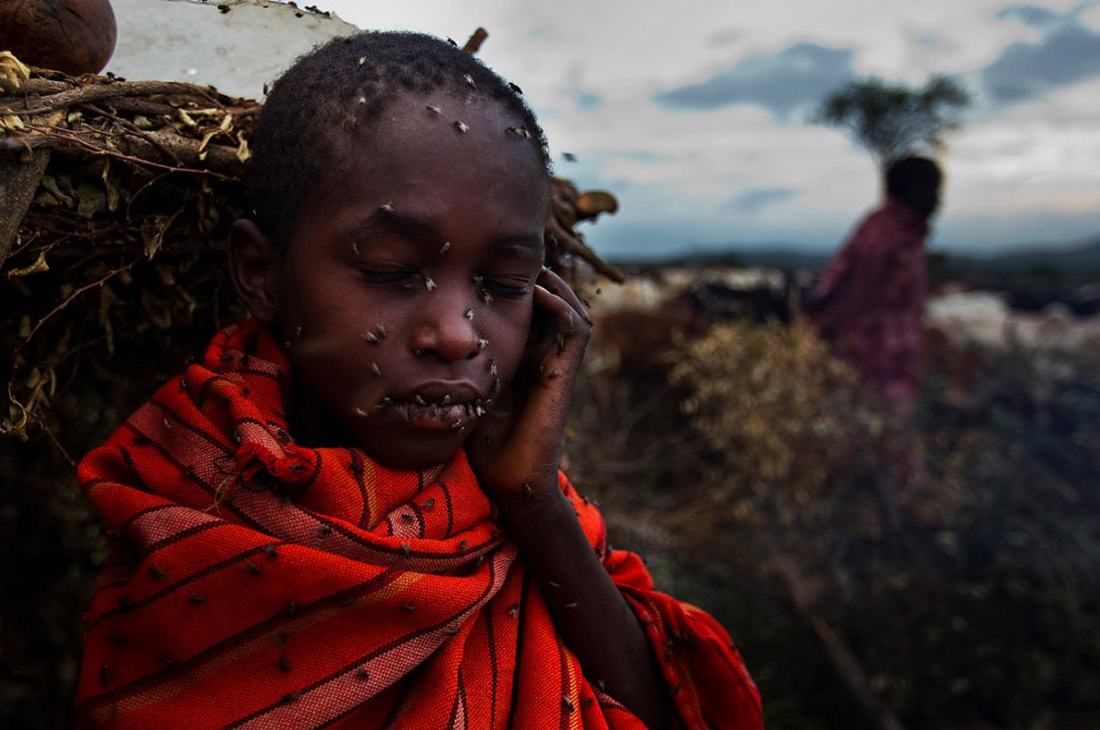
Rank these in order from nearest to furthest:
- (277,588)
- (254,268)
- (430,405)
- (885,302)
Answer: (277,588) → (430,405) → (254,268) → (885,302)

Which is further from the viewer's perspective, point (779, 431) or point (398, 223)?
point (779, 431)

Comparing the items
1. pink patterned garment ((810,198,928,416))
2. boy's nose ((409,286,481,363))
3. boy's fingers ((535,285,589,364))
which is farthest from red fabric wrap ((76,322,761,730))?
pink patterned garment ((810,198,928,416))

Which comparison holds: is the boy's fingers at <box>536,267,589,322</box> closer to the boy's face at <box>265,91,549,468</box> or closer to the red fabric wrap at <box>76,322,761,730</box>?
the boy's face at <box>265,91,549,468</box>

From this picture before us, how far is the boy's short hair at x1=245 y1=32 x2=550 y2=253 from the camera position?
4.22ft

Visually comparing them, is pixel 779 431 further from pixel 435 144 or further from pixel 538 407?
pixel 435 144

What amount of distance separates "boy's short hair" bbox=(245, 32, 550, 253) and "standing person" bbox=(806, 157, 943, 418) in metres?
6.53

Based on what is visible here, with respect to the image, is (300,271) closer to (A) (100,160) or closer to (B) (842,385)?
(A) (100,160)

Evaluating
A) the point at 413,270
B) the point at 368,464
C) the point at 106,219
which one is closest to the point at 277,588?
the point at 368,464

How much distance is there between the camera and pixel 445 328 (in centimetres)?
124

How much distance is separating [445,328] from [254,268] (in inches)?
16.1

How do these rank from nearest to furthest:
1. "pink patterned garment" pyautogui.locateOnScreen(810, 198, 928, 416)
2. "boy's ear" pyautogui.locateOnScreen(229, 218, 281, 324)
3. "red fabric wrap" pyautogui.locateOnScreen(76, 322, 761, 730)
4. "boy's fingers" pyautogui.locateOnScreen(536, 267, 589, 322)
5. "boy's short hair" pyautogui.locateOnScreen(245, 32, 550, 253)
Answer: "red fabric wrap" pyautogui.locateOnScreen(76, 322, 761, 730) → "boy's short hair" pyautogui.locateOnScreen(245, 32, 550, 253) → "boy's ear" pyautogui.locateOnScreen(229, 218, 281, 324) → "boy's fingers" pyautogui.locateOnScreen(536, 267, 589, 322) → "pink patterned garment" pyautogui.locateOnScreen(810, 198, 928, 416)

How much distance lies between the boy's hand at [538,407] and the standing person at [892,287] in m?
6.31

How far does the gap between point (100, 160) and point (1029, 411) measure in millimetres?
7664

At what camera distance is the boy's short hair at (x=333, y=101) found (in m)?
1.29
